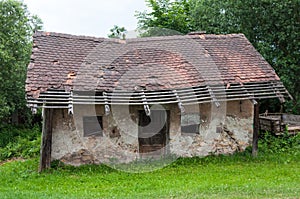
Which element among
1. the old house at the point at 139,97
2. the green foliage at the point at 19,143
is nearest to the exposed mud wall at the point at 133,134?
the old house at the point at 139,97

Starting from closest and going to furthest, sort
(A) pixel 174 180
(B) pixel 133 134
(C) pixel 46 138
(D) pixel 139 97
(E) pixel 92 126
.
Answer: (A) pixel 174 180
(C) pixel 46 138
(D) pixel 139 97
(E) pixel 92 126
(B) pixel 133 134

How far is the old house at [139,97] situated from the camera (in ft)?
35.1

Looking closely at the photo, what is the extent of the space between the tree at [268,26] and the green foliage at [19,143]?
1130cm

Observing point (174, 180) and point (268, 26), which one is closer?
point (174, 180)

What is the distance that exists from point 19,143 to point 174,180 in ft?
28.5

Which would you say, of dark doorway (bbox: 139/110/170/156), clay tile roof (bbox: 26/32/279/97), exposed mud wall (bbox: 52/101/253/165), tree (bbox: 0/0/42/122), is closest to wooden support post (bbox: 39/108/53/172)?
exposed mud wall (bbox: 52/101/253/165)

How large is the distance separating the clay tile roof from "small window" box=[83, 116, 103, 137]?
1090mm

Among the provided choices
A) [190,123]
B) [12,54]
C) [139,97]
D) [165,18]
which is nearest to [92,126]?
[139,97]

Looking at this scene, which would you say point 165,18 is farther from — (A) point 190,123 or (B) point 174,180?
Answer: (B) point 174,180

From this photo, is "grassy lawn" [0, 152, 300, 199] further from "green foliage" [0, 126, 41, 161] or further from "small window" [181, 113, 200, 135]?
"green foliage" [0, 126, 41, 161]

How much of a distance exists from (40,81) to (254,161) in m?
7.45

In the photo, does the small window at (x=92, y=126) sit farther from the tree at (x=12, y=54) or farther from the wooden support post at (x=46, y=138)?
the tree at (x=12, y=54)

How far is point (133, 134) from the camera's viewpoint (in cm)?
1137

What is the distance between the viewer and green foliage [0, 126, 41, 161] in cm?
1365
